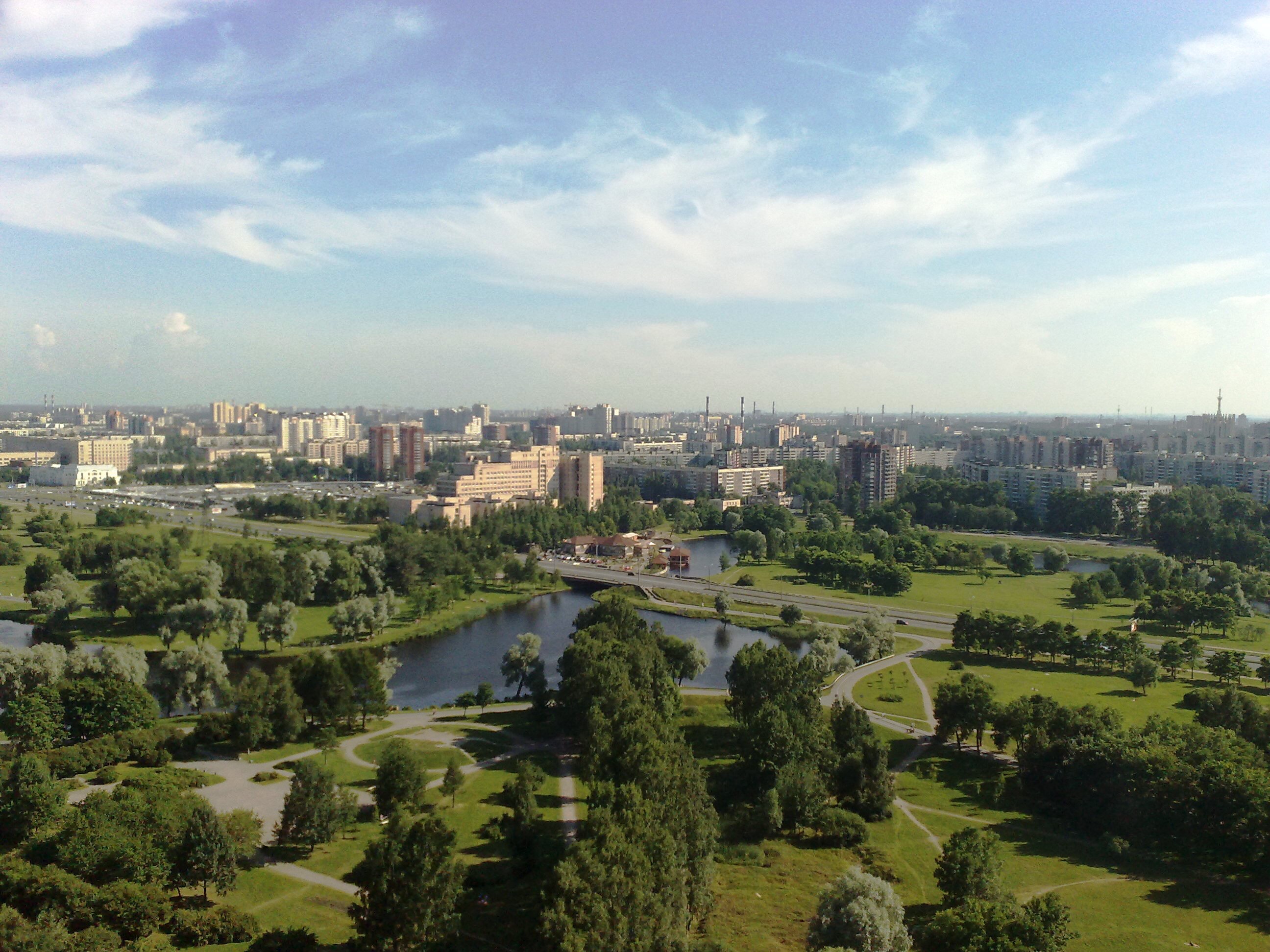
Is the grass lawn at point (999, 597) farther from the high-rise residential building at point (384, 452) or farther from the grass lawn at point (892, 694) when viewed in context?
the high-rise residential building at point (384, 452)

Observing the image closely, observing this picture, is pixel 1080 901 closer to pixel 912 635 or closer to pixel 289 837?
pixel 289 837

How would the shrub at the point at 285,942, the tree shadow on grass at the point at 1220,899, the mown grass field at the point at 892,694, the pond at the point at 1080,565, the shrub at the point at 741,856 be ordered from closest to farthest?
the shrub at the point at 285,942
the tree shadow on grass at the point at 1220,899
the shrub at the point at 741,856
the mown grass field at the point at 892,694
the pond at the point at 1080,565

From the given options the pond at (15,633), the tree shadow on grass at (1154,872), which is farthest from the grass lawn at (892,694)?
the pond at (15,633)

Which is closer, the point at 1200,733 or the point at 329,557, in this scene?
the point at 1200,733

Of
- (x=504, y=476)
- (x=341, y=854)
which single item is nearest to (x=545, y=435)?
(x=504, y=476)

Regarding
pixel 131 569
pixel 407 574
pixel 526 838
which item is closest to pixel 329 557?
pixel 407 574

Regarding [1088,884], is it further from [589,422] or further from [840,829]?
[589,422]
